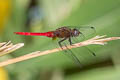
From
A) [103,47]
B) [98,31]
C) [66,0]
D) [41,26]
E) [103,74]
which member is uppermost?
[66,0]

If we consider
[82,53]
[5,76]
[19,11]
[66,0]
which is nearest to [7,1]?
[19,11]

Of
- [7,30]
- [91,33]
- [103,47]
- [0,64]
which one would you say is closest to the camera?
[0,64]

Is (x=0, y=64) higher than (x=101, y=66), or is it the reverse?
(x=0, y=64)

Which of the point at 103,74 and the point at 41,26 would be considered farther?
the point at 41,26

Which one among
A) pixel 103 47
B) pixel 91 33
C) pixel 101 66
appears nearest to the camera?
pixel 91 33

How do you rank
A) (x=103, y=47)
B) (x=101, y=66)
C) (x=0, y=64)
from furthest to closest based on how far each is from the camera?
(x=101, y=66) → (x=103, y=47) → (x=0, y=64)

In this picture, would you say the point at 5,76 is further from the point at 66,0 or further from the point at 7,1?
the point at 66,0

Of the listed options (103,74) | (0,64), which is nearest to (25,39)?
(103,74)

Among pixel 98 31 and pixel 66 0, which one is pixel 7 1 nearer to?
pixel 66 0

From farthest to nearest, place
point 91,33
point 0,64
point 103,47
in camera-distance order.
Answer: point 103,47 < point 91,33 < point 0,64
